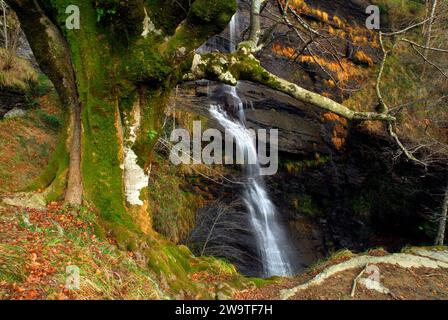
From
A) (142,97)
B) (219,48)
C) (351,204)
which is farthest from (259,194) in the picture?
(142,97)

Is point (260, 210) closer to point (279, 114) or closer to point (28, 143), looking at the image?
point (279, 114)

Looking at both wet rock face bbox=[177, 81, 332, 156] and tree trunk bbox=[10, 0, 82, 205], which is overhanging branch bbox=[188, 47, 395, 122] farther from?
wet rock face bbox=[177, 81, 332, 156]

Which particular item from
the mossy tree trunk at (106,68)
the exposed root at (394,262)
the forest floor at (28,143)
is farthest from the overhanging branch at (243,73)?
the forest floor at (28,143)

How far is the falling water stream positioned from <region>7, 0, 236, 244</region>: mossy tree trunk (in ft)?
26.6

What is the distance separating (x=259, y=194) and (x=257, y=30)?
8.10 meters

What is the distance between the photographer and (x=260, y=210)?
42.3ft

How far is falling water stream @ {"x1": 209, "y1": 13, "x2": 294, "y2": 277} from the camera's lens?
39.9ft

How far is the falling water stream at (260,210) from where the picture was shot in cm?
1216

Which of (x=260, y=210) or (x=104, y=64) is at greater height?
(x=104, y=64)

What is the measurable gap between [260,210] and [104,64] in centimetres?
927

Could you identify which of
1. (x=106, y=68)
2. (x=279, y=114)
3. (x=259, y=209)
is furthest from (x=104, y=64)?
(x=279, y=114)

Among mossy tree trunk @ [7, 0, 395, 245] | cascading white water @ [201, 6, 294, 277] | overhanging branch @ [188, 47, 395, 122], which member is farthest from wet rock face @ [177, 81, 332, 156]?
mossy tree trunk @ [7, 0, 395, 245]

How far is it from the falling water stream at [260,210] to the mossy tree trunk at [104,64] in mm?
8114

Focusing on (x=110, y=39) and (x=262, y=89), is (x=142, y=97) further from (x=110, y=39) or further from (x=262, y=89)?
(x=262, y=89)
